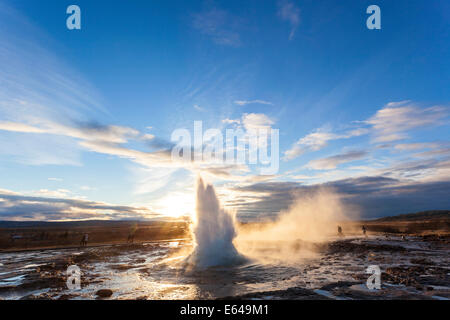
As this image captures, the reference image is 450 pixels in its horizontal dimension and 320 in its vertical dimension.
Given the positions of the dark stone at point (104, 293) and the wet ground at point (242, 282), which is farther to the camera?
the dark stone at point (104, 293)

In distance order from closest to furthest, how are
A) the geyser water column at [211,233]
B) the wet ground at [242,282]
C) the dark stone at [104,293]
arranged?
the wet ground at [242,282], the dark stone at [104,293], the geyser water column at [211,233]

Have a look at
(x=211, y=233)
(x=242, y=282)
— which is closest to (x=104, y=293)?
(x=242, y=282)

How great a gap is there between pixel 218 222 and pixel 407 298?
12.7 m

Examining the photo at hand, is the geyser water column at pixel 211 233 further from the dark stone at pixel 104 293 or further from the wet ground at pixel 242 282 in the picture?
the dark stone at pixel 104 293

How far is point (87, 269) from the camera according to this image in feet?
53.7

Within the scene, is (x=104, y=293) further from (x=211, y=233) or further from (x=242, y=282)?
(x=211, y=233)

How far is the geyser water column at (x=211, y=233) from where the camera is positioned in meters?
17.0

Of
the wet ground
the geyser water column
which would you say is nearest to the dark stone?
the wet ground

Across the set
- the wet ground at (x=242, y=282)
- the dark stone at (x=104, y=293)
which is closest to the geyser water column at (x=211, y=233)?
the wet ground at (x=242, y=282)

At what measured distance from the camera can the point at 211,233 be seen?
18.7m

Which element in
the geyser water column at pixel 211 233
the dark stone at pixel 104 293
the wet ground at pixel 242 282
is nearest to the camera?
the wet ground at pixel 242 282
